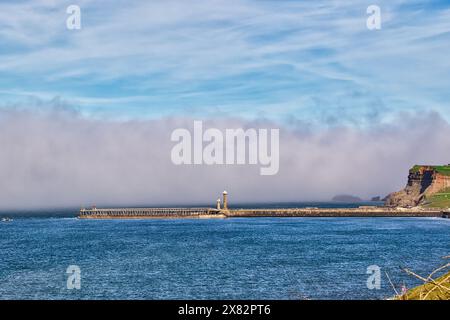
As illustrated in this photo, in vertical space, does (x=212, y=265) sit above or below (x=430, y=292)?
below

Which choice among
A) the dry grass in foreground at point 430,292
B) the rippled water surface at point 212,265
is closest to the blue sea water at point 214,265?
the rippled water surface at point 212,265

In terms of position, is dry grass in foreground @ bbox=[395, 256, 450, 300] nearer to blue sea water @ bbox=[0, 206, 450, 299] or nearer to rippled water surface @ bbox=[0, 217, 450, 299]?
rippled water surface @ bbox=[0, 217, 450, 299]

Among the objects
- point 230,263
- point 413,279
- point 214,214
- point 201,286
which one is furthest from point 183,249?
point 214,214

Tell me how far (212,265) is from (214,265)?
23cm

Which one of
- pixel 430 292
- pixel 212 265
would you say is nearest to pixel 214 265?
pixel 212 265

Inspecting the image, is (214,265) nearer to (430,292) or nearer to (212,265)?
(212,265)

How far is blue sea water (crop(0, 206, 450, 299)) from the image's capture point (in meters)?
45.7

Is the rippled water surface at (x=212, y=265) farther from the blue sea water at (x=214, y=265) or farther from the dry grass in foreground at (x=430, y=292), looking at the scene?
the dry grass in foreground at (x=430, y=292)

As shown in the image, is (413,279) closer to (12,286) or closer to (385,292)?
(385,292)

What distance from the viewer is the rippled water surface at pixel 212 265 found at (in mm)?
45719

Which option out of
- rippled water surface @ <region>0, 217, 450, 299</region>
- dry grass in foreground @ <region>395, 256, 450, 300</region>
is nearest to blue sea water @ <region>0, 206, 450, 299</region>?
rippled water surface @ <region>0, 217, 450, 299</region>

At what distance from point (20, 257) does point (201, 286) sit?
123 ft

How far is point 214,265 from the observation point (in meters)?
62.0
